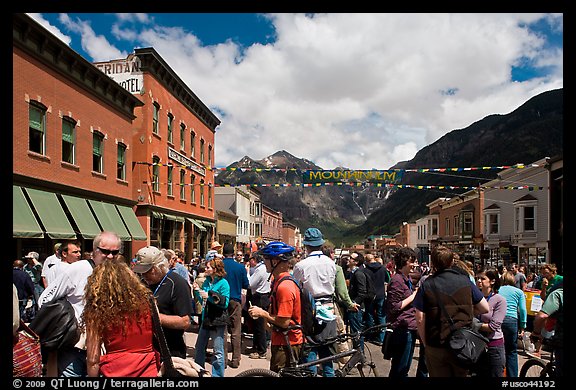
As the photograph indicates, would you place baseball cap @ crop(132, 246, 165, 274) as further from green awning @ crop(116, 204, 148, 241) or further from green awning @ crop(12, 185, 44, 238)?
green awning @ crop(116, 204, 148, 241)

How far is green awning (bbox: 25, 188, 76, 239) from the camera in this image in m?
16.3

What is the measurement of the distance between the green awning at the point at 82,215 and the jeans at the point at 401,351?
1528 cm

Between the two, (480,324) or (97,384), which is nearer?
(97,384)

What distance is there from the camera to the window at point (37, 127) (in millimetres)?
16219

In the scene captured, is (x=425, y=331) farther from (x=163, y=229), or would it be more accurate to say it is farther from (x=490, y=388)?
(x=163, y=229)

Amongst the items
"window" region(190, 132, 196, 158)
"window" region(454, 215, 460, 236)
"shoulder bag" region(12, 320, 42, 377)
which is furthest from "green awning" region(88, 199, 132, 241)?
"window" region(454, 215, 460, 236)

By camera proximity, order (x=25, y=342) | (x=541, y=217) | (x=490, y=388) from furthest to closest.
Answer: (x=541, y=217)
(x=25, y=342)
(x=490, y=388)

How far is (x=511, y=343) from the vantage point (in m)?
6.77

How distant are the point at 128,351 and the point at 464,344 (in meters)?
2.86

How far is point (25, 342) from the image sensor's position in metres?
4.04

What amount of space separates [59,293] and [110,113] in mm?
18997

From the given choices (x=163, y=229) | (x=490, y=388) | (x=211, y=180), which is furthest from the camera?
(x=211, y=180)
